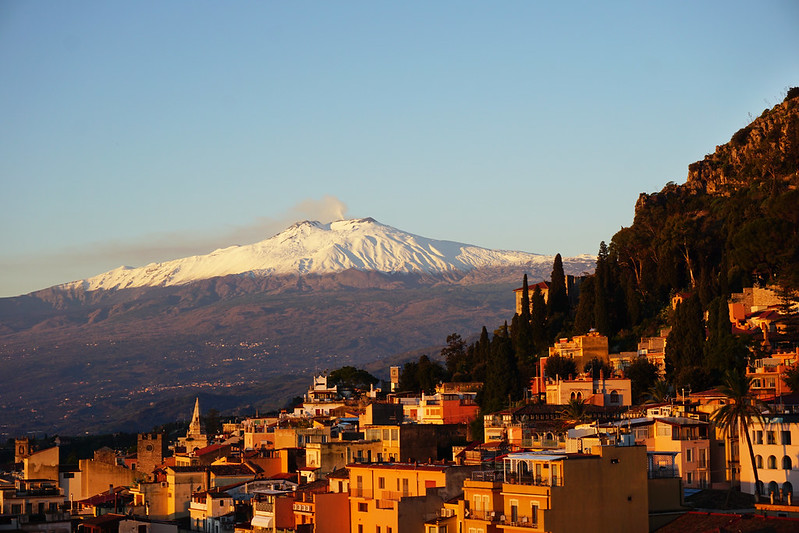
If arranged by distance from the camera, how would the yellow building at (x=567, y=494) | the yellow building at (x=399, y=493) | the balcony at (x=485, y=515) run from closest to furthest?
1. the yellow building at (x=567, y=494)
2. the balcony at (x=485, y=515)
3. the yellow building at (x=399, y=493)

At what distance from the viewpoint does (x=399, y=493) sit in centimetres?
4553

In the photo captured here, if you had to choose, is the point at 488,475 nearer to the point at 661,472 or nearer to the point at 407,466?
the point at 661,472

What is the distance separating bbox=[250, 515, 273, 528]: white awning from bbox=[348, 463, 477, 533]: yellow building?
3.78m

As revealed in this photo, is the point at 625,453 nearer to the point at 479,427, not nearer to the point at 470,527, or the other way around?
the point at 470,527

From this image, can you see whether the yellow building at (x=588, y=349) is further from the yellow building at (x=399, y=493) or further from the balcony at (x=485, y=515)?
the balcony at (x=485, y=515)

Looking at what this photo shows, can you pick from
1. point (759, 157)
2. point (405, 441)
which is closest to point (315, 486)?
point (405, 441)

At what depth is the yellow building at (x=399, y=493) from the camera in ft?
139

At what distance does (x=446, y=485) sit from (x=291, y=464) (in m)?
21.0

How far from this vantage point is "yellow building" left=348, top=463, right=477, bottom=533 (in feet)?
139

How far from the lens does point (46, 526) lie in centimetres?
4991

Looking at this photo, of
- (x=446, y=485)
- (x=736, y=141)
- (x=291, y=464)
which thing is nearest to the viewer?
(x=446, y=485)

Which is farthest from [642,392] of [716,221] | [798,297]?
[716,221]

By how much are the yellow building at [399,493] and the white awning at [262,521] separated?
378 cm

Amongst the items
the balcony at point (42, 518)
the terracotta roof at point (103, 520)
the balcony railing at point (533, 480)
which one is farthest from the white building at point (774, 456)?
the balcony at point (42, 518)
